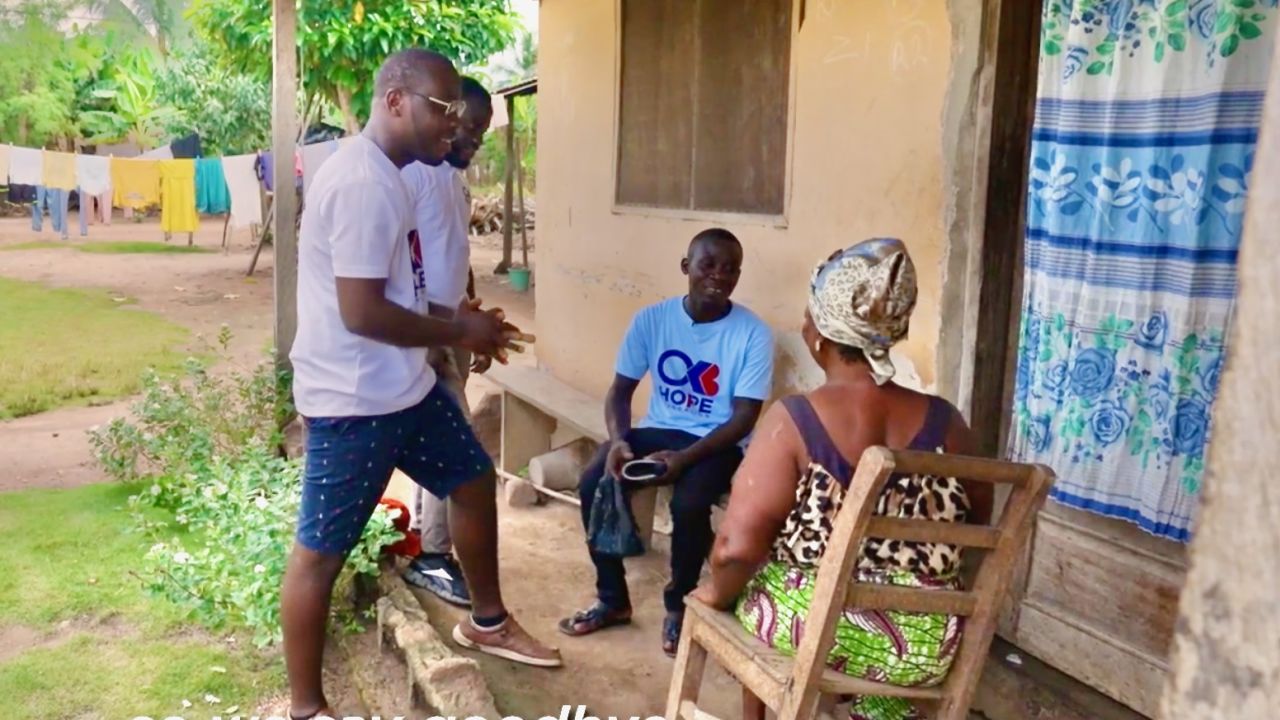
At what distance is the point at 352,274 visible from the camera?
8.31 feet

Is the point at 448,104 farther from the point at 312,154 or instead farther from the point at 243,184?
the point at 243,184

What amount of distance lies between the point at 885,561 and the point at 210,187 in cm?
1421

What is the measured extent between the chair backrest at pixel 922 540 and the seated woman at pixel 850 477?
2.3 inches

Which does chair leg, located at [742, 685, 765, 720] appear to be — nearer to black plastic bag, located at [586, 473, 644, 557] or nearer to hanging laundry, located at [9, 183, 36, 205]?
black plastic bag, located at [586, 473, 644, 557]

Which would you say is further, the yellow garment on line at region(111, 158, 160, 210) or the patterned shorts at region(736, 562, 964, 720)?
the yellow garment on line at region(111, 158, 160, 210)

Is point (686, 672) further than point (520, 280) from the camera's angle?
No

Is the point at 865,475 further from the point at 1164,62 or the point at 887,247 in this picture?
the point at 1164,62

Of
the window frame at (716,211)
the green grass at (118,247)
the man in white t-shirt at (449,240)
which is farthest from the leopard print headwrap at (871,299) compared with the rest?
the green grass at (118,247)

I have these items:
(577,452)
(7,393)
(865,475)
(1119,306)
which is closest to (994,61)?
(1119,306)

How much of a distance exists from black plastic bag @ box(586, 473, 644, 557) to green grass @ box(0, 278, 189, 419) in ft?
17.4

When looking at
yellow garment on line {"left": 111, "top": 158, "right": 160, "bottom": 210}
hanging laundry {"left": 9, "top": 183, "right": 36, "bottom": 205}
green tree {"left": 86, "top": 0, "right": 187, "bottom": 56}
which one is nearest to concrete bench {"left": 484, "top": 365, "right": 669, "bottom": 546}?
yellow garment on line {"left": 111, "top": 158, "right": 160, "bottom": 210}

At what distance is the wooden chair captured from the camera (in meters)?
1.83

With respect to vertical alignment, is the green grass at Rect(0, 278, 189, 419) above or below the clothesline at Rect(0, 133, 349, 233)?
below

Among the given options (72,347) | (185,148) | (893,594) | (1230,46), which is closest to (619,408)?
(893,594)
